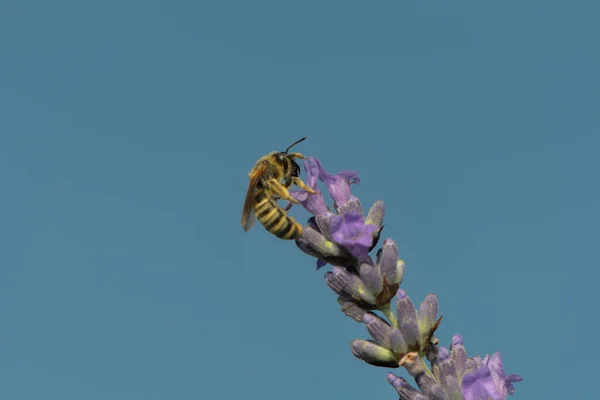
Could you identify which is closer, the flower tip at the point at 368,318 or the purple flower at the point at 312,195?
the flower tip at the point at 368,318

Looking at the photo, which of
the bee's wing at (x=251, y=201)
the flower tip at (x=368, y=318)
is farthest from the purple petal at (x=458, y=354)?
the bee's wing at (x=251, y=201)

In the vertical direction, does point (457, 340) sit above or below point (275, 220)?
below

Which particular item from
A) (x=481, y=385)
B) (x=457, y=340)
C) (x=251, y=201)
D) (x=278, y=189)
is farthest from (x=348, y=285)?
(x=251, y=201)

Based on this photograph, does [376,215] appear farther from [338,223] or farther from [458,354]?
[458,354]

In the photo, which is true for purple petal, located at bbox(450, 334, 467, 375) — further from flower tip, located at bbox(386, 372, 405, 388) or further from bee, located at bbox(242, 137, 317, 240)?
bee, located at bbox(242, 137, 317, 240)

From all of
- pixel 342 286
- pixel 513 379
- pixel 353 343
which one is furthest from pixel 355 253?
pixel 513 379

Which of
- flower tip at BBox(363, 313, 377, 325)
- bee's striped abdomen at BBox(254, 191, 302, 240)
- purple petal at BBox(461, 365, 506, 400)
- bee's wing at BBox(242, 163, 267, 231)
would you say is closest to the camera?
purple petal at BBox(461, 365, 506, 400)

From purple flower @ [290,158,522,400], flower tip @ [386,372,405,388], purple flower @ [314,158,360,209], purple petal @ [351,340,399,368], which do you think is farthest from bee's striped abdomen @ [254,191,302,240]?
flower tip @ [386,372,405,388]

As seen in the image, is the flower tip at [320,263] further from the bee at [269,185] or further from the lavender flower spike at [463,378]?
the lavender flower spike at [463,378]
